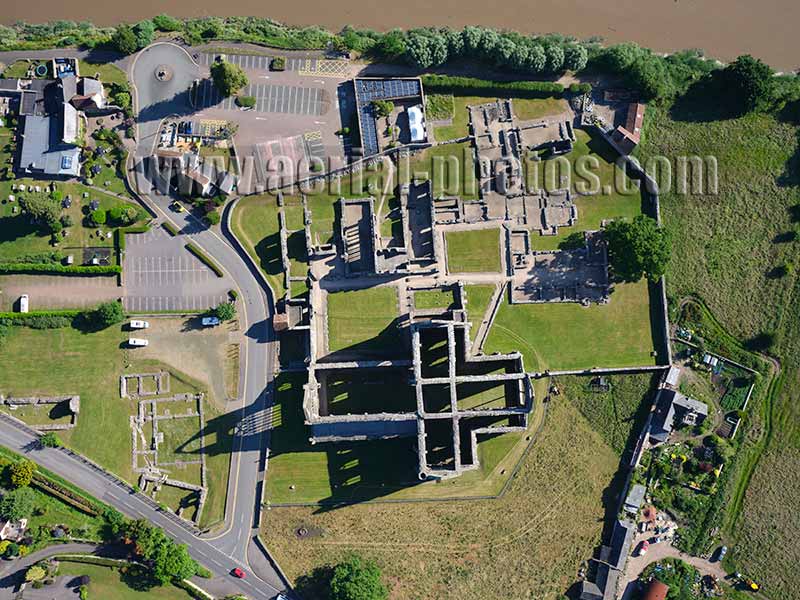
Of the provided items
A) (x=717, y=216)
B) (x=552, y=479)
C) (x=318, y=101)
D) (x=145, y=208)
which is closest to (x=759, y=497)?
(x=552, y=479)

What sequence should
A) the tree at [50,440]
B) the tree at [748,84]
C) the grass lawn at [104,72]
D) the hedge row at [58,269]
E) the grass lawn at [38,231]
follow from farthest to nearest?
the grass lawn at [104,72], the tree at [748,84], the grass lawn at [38,231], the hedge row at [58,269], the tree at [50,440]

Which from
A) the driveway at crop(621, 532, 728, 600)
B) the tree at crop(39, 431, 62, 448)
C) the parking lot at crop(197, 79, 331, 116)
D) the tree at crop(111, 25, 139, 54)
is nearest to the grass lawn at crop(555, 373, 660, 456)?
the driveway at crop(621, 532, 728, 600)

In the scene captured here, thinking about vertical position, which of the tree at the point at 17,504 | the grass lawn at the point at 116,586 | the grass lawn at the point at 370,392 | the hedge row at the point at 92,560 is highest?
the grass lawn at the point at 370,392

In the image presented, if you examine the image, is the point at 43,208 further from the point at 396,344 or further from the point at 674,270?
the point at 674,270

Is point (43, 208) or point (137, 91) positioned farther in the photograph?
point (137, 91)

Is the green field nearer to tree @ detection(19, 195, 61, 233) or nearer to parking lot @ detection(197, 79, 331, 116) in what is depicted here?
parking lot @ detection(197, 79, 331, 116)

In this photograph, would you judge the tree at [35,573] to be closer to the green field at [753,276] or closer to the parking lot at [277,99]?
the parking lot at [277,99]

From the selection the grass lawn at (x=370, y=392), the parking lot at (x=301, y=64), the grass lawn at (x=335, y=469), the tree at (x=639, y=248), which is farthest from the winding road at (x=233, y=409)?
the tree at (x=639, y=248)

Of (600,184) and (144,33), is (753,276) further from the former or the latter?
(144,33)
